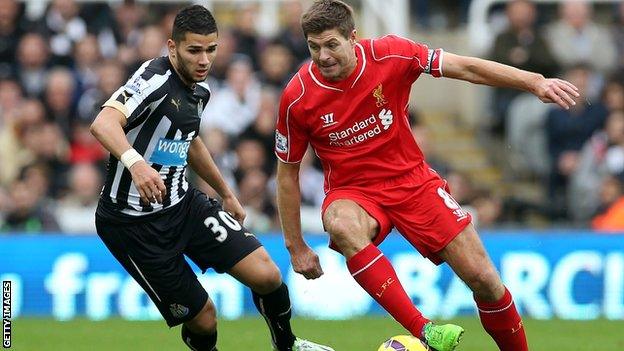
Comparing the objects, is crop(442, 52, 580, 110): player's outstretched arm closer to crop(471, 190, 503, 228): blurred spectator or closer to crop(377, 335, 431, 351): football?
crop(377, 335, 431, 351): football

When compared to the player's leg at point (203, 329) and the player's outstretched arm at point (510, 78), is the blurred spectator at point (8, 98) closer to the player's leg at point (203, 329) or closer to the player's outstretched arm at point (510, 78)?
the player's leg at point (203, 329)

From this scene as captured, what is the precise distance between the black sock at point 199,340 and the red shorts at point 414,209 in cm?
113

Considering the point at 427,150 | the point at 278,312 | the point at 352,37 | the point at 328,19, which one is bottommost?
the point at 278,312

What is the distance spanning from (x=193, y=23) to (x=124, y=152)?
109cm

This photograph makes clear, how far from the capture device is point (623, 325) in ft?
43.8

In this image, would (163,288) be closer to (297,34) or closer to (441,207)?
(441,207)

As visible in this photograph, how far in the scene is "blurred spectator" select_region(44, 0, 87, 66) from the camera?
17.4 m

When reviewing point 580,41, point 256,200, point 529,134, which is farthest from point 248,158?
point 580,41

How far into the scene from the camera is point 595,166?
17.1 meters

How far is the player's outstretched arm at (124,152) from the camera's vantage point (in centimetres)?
831

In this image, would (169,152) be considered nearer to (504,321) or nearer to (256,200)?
(504,321)

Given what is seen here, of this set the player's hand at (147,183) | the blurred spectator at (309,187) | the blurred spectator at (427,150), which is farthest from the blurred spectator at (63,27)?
the player's hand at (147,183)

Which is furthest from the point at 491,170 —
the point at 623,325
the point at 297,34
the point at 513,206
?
the point at 623,325

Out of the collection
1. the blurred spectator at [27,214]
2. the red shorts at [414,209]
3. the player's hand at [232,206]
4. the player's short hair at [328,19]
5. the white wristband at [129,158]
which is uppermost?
the player's short hair at [328,19]
